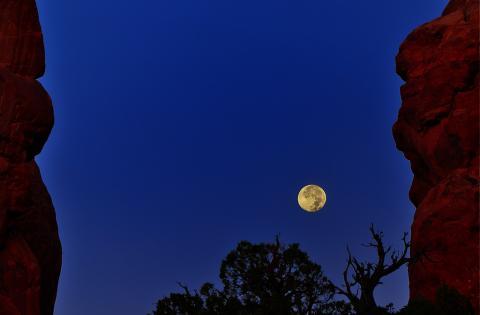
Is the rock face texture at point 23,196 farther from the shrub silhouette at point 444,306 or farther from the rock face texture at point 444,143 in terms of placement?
the rock face texture at point 444,143

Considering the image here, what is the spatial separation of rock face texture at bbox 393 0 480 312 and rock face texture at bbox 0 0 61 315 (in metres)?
Answer: 17.4

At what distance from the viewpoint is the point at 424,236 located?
29.7 m

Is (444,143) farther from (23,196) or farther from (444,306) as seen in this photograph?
(23,196)

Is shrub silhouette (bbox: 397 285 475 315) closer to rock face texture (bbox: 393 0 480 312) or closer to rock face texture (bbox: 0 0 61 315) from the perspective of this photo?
rock face texture (bbox: 393 0 480 312)

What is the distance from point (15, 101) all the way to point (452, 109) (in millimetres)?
22811

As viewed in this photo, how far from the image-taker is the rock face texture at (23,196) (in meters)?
24.2

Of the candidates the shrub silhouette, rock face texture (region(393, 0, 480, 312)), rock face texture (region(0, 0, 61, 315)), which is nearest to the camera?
the shrub silhouette

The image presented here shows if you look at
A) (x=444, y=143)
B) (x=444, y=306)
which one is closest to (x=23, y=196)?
(x=444, y=306)

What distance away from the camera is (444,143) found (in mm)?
31906

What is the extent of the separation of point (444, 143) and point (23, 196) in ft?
71.7

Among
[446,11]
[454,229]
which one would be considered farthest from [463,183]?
[446,11]

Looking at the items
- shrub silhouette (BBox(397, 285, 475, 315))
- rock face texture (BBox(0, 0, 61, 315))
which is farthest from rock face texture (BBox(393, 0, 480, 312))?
rock face texture (BBox(0, 0, 61, 315))

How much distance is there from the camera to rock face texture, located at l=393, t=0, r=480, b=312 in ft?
92.4

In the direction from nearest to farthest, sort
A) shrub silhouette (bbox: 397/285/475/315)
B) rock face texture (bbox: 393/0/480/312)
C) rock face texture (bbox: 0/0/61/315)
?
1. shrub silhouette (bbox: 397/285/475/315)
2. rock face texture (bbox: 0/0/61/315)
3. rock face texture (bbox: 393/0/480/312)
